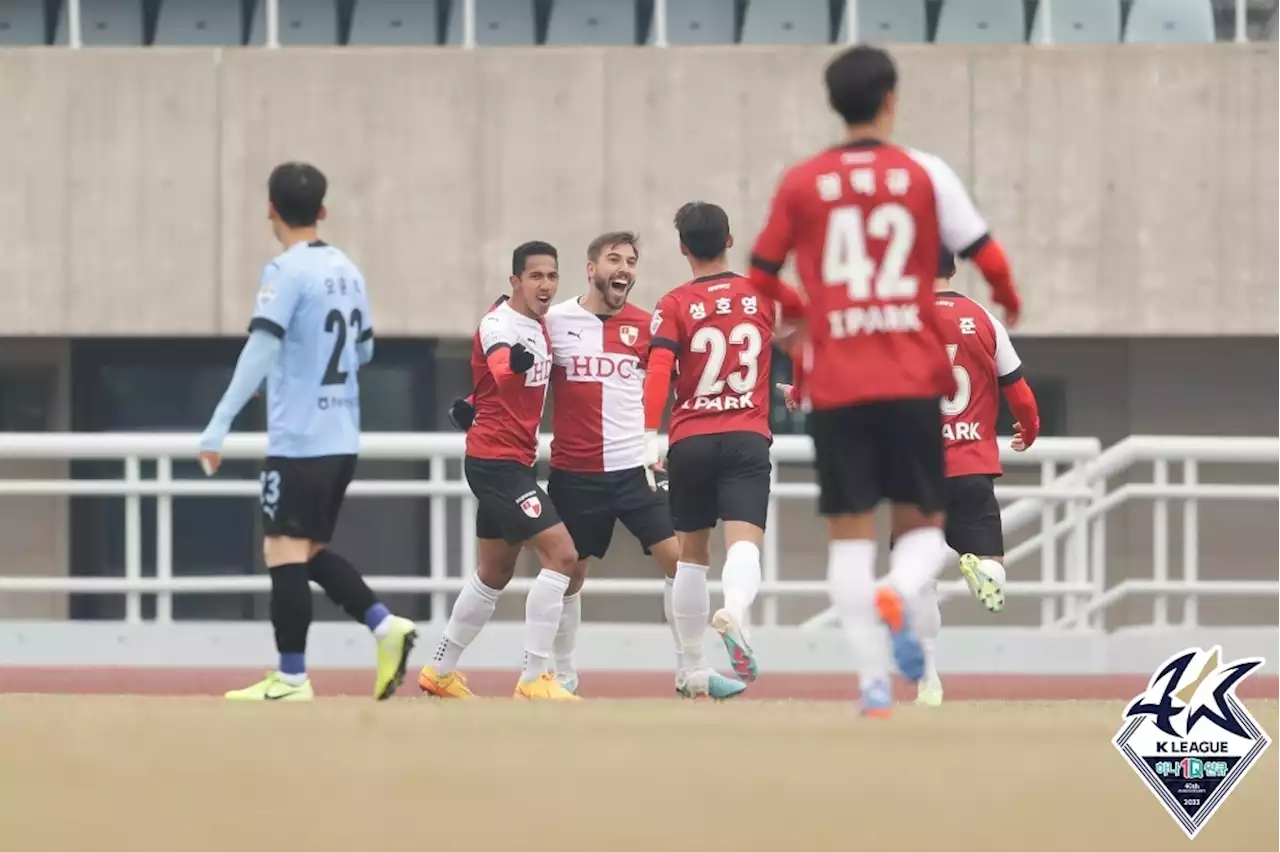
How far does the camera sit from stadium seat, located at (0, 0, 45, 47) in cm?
1834

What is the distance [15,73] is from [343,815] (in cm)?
1443

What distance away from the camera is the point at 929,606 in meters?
8.56

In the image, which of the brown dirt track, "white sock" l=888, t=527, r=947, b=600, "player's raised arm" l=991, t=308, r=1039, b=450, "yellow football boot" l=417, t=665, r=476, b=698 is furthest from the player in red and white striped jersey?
the brown dirt track

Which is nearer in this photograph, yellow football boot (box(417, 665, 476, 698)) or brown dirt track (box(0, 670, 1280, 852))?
brown dirt track (box(0, 670, 1280, 852))

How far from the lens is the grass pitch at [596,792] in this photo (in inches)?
179

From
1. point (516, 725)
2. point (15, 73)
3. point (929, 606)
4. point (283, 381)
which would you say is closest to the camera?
point (516, 725)

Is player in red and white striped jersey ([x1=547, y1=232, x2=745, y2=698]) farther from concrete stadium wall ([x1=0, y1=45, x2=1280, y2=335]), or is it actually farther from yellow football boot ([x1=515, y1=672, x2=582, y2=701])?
concrete stadium wall ([x1=0, y1=45, x2=1280, y2=335])

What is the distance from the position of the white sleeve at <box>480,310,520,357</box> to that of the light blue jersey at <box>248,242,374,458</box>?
3.41 ft

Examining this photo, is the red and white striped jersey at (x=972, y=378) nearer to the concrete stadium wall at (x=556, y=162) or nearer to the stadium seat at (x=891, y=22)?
the concrete stadium wall at (x=556, y=162)

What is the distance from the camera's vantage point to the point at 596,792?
185 inches

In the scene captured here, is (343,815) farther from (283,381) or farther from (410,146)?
(410,146)

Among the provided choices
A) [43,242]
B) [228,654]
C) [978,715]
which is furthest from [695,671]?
[43,242]

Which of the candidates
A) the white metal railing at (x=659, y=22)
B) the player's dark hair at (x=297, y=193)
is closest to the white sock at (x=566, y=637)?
the player's dark hair at (x=297, y=193)

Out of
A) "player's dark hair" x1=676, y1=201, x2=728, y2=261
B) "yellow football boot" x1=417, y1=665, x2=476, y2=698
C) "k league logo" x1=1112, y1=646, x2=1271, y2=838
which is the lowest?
"yellow football boot" x1=417, y1=665, x2=476, y2=698
